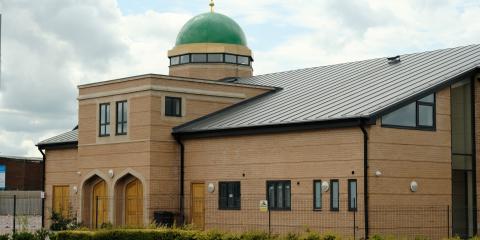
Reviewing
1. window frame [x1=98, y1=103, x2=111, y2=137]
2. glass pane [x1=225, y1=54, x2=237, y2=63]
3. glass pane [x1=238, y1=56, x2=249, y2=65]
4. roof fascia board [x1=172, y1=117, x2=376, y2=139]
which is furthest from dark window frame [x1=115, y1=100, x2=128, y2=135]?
glass pane [x1=238, y1=56, x2=249, y2=65]

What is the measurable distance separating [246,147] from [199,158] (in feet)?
9.96

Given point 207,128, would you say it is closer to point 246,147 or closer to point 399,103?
point 246,147

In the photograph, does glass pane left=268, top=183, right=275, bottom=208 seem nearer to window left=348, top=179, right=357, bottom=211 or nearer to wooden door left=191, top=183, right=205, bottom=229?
window left=348, top=179, right=357, bottom=211

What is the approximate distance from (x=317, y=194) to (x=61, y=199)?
17459 millimetres

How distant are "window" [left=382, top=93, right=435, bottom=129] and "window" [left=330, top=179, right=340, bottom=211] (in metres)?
2.78

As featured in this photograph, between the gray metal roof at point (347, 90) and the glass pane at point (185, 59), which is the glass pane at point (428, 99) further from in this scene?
the glass pane at point (185, 59)

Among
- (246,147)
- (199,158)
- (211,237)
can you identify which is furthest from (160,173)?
Answer: (211,237)

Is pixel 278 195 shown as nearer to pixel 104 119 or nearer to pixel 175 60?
pixel 104 119

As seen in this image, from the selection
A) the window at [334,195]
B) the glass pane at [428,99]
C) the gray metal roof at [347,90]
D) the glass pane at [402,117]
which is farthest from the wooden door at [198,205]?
the glass pane at [428,99]

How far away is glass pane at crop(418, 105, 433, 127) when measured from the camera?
3297 centimetres

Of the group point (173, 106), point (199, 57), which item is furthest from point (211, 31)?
point (173, 106)

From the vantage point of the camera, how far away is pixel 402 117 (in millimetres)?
32375

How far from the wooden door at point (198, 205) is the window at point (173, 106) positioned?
3.22 m

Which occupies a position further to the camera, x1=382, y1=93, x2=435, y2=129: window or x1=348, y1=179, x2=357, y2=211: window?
x1=382, y1=93, x2=435, y2=129: window
